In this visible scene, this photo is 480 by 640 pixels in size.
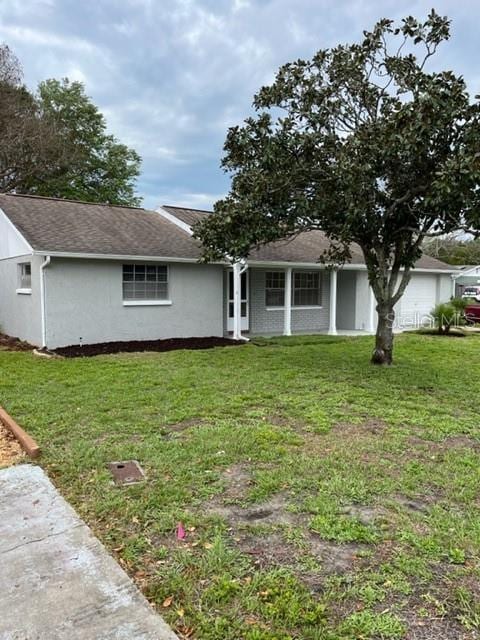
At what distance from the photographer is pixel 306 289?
16.7 m

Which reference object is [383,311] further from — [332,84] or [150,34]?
[150,34]

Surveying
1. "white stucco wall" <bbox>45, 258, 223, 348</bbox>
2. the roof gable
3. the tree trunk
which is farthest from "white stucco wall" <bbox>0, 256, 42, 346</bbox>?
the tree trunk

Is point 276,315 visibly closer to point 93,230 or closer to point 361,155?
point 93,230

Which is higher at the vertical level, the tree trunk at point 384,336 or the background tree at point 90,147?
the background tree at point 90,147

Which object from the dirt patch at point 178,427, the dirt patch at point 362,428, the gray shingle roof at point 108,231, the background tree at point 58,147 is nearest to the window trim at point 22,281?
the gray shingle roof at point 108,231

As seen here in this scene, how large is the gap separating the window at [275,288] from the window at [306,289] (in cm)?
54

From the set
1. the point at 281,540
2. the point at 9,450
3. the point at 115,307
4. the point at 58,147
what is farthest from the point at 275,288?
the point at 58,147

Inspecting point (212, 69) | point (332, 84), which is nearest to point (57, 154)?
point (212, 69)

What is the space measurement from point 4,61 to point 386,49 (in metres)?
23.1

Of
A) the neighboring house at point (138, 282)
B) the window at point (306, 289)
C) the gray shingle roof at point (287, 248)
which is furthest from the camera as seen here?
the window at point (306, 289)

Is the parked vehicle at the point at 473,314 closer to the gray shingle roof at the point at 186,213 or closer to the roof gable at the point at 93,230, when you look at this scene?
the gray shingle roof at the point at 186,213

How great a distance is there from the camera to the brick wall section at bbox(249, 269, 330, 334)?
1532 centimetres

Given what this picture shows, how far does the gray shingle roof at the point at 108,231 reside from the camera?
11727 mm

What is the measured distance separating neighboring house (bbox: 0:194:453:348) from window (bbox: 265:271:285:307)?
35 mm
